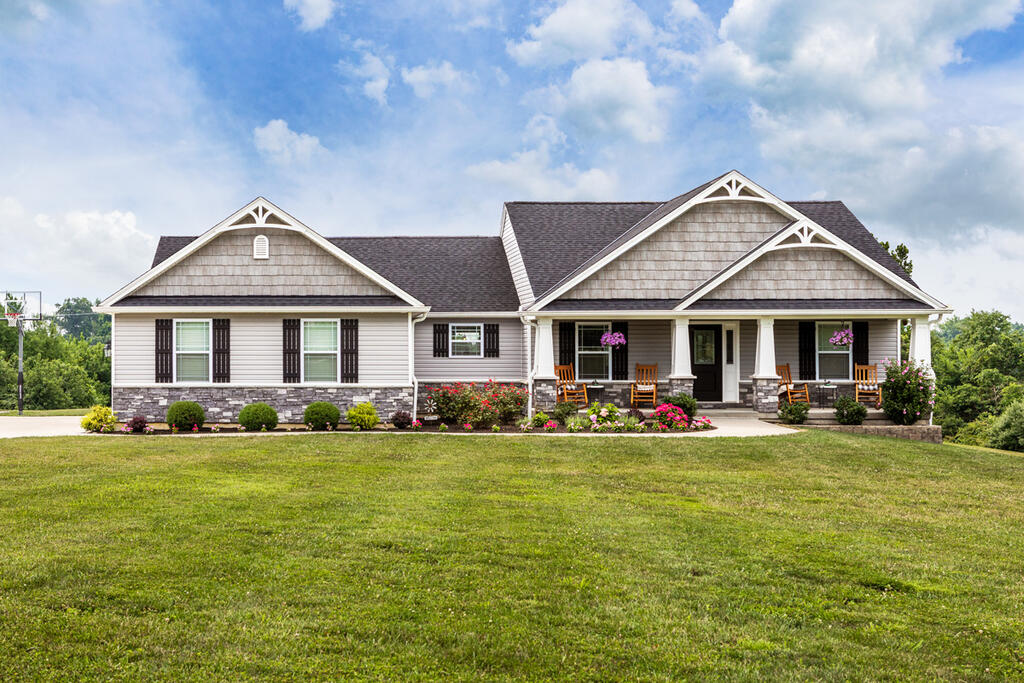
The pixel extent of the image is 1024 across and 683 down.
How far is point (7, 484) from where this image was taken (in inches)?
372

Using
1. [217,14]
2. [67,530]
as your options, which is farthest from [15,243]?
[67,530]

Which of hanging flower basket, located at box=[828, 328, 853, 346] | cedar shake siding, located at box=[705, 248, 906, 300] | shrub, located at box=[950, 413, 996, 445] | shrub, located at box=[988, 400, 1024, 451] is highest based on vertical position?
cedar shake siding, located at box=[705, 248, 906, 300]

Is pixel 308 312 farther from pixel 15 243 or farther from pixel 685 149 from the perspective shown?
pixel 15 243

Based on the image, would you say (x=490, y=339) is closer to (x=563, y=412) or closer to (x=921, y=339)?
(x=563, y=412)

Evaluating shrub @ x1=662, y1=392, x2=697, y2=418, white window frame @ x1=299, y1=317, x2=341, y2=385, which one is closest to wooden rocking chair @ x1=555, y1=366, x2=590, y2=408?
shrub @ x1=662, y1=392, x2=697, y2=418

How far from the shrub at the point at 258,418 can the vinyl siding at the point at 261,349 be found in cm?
133

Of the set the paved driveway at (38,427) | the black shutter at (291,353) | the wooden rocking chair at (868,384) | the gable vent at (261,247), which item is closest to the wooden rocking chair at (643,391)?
the wooden rocking chair at (868,384)

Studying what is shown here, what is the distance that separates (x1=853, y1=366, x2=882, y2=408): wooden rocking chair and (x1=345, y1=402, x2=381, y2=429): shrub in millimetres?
12610

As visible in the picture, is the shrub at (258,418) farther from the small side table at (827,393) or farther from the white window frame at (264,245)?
the small side table at (827,393)

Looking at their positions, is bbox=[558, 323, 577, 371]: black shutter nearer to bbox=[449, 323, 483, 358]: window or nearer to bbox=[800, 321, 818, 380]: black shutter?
bbox=[449, 323, 483, 358]: window

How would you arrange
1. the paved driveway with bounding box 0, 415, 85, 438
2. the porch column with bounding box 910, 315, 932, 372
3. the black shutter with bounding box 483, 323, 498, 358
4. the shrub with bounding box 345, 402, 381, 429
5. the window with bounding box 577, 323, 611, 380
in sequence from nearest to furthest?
the paved driveway with bounding box 0, 415, 85, 438 < the shrub with bounding box 345, 402, 381, 429 < the porch column with bounding box 910, 315, 932, 372 < the window with bounding box 577, 323, 611, 380 < the black shutter with bounding box 483, 323, 498, 358

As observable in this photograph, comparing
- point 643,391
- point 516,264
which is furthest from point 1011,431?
point 516,264

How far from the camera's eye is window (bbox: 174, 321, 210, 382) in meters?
17.7

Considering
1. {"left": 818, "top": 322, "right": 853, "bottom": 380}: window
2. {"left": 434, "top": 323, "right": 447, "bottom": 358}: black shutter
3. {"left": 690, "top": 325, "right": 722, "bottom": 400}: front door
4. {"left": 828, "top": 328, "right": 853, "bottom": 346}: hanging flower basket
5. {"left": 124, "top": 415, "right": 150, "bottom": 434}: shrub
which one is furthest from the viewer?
{"left": 434, "top": 323, "right": 447, "bottom": 358}: black shutter
